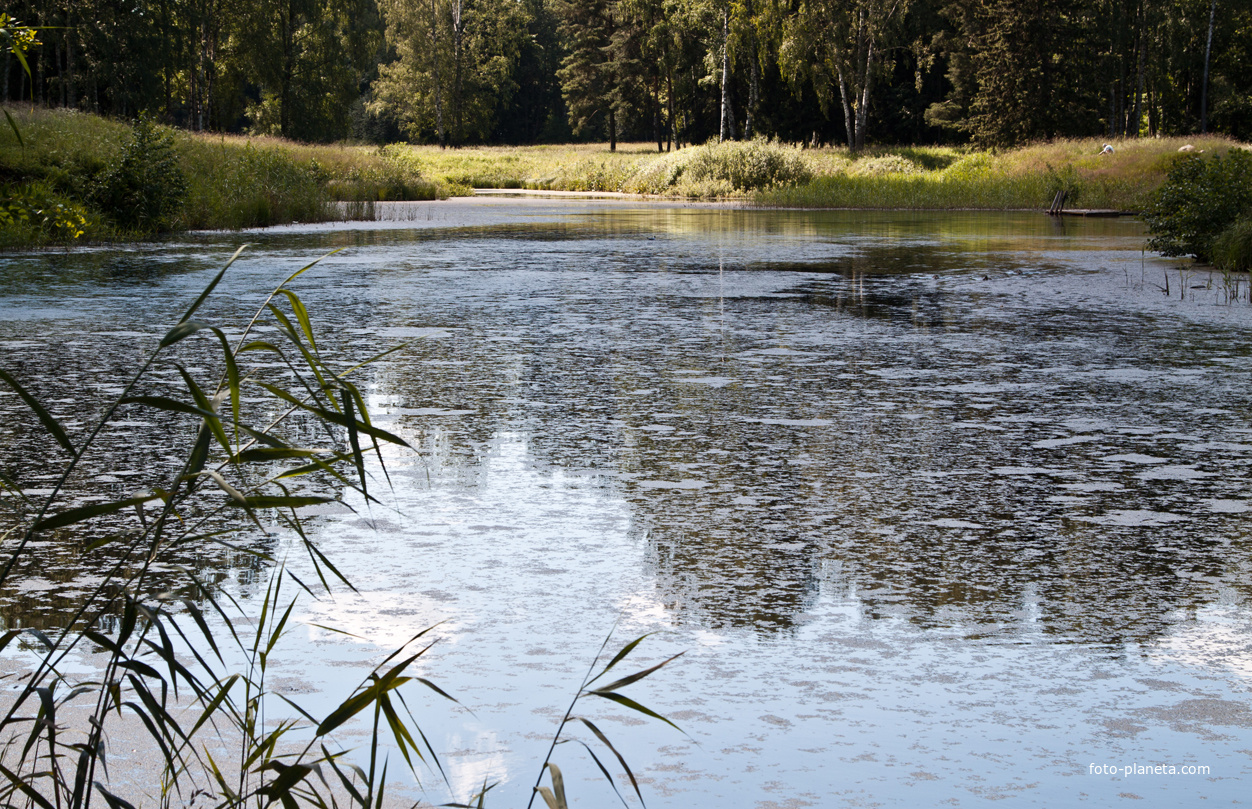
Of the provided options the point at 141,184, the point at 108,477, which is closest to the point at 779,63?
the point at 141,184

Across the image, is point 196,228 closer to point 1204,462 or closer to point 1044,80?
point 1204,462

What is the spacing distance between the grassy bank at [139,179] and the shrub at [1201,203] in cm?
1353

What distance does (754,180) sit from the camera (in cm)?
3738

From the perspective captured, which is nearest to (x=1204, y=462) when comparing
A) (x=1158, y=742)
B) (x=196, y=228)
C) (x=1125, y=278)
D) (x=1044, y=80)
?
(x=1158, y=742)

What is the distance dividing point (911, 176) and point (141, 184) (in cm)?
2585

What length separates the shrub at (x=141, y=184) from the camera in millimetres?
18531

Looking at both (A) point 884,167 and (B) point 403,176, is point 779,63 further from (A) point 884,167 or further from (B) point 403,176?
(B) point 403,176

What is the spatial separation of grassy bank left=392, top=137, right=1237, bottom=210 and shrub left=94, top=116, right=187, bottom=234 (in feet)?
67.0

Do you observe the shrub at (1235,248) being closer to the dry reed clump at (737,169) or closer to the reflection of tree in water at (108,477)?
the reflection of tree in water at (108,477)

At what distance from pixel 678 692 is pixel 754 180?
Result: 1405 inches

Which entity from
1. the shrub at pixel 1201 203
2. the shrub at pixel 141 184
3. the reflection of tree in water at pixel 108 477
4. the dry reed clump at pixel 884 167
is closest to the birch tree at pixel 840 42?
the dry reed clump at pixel 884 167

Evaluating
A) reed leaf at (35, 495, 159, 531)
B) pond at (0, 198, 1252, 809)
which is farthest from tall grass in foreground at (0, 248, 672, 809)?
pond at (0, 198, 1252, 809)

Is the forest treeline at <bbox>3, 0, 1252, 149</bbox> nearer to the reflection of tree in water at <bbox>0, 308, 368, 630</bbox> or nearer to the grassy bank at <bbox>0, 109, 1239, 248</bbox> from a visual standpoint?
the grassy bank at <bbox>0, 109, 1239, 248</bbox>

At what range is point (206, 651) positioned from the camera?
9.89 feet
